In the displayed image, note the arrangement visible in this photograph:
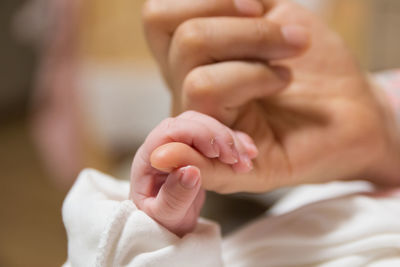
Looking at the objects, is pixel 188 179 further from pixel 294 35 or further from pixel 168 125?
pixel 294 35

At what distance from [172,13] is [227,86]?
83 mm

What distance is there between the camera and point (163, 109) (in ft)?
3.27

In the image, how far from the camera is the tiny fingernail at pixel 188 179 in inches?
10.6

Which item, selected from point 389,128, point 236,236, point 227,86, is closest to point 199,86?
point 227,86

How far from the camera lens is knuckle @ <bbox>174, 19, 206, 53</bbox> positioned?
0.37m

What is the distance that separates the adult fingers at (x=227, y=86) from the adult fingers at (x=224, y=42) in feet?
0.03

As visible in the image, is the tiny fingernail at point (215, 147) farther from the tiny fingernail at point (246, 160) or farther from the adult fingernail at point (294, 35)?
the adult fingernail at point (294, 35)

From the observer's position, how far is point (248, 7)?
0.41m

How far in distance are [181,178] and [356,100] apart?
276 millimetres

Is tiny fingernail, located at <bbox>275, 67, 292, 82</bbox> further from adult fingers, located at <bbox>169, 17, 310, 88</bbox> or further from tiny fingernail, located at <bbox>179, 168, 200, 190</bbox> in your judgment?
tiny fingernail, located at <bbox>179, 168, 200, 190</bbox>

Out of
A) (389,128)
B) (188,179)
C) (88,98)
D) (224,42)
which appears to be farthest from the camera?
(88,98)

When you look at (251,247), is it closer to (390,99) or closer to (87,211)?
(87,211)

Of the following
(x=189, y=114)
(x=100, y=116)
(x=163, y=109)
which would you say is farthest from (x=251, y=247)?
(x=100, y=116)

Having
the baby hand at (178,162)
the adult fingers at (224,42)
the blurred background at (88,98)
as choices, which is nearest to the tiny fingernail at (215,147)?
the baby hand at (178,162)
